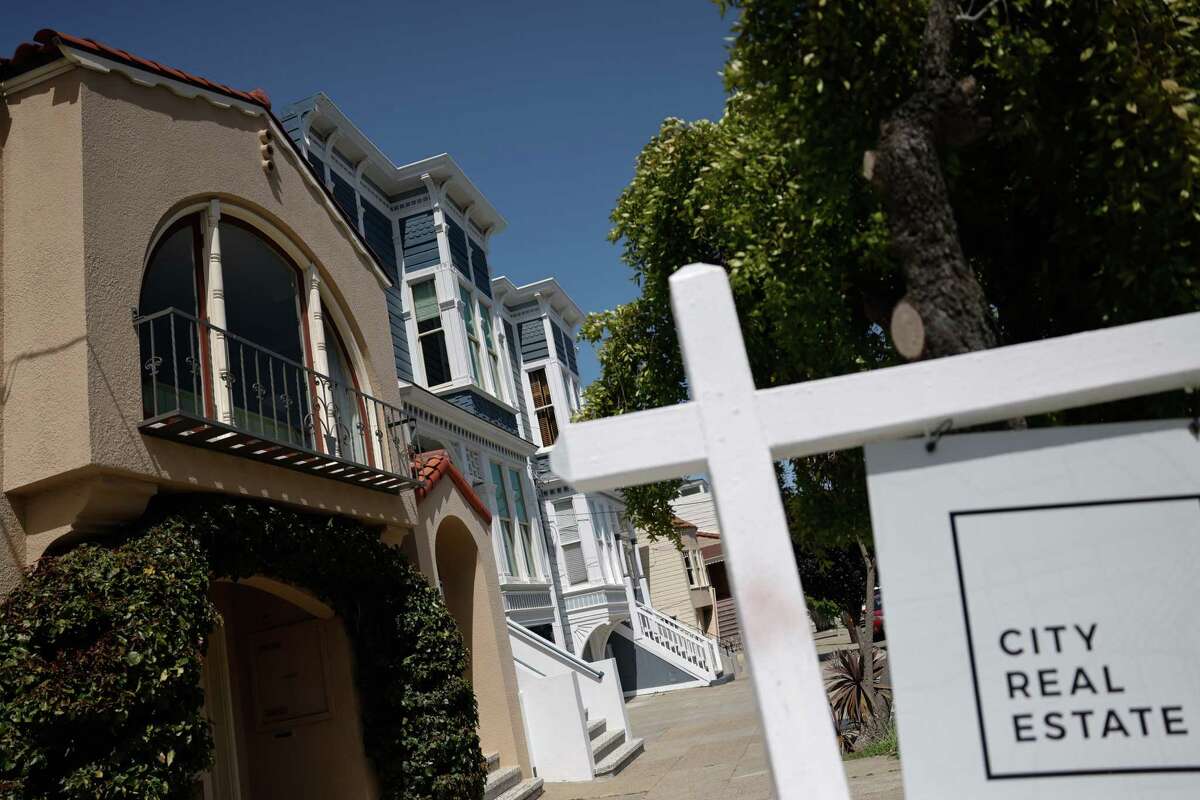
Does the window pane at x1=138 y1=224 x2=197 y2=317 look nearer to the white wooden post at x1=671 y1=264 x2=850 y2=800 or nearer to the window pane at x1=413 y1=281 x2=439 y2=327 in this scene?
the white wooden post at x1=671 y1=264 x2=850 y2=800

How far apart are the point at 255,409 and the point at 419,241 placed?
25.7ft

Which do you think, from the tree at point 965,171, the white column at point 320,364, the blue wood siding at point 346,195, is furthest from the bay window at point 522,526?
the tree at point 965,171

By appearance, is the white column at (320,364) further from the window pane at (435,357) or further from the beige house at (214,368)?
the window pane at (435,357)

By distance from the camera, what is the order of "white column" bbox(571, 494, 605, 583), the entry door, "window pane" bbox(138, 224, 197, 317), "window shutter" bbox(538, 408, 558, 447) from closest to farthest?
"window pane" bbox(138, 224, 197, 317) → the entry door → "white column" bbox(571, 494, 605, 583) → "window shutter" bbox(538, 408, 558, 447)

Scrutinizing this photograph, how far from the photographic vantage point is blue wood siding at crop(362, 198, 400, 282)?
1797 cm

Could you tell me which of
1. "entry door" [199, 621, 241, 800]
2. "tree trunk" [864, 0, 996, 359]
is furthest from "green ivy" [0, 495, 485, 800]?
"tree trunk" [864, 0, 996, 359]

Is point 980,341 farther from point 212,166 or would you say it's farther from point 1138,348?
point 212,166

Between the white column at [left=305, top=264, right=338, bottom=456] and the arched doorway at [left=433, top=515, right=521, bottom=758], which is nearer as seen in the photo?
the white column at [left=305, top=264, right=338, bottom=456]

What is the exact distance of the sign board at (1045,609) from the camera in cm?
207

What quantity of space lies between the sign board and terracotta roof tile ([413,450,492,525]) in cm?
850

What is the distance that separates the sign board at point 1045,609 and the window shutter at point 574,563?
2231cm

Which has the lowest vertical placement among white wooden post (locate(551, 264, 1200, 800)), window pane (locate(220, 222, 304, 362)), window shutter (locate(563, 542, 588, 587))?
white wooden post (locate(551, 264, 1200, 800))

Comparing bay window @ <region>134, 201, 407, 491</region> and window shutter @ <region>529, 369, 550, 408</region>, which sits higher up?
window shutter @ <region>529, 369, 550, 408</region>

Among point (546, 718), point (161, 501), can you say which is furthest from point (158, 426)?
point (546, 718)
